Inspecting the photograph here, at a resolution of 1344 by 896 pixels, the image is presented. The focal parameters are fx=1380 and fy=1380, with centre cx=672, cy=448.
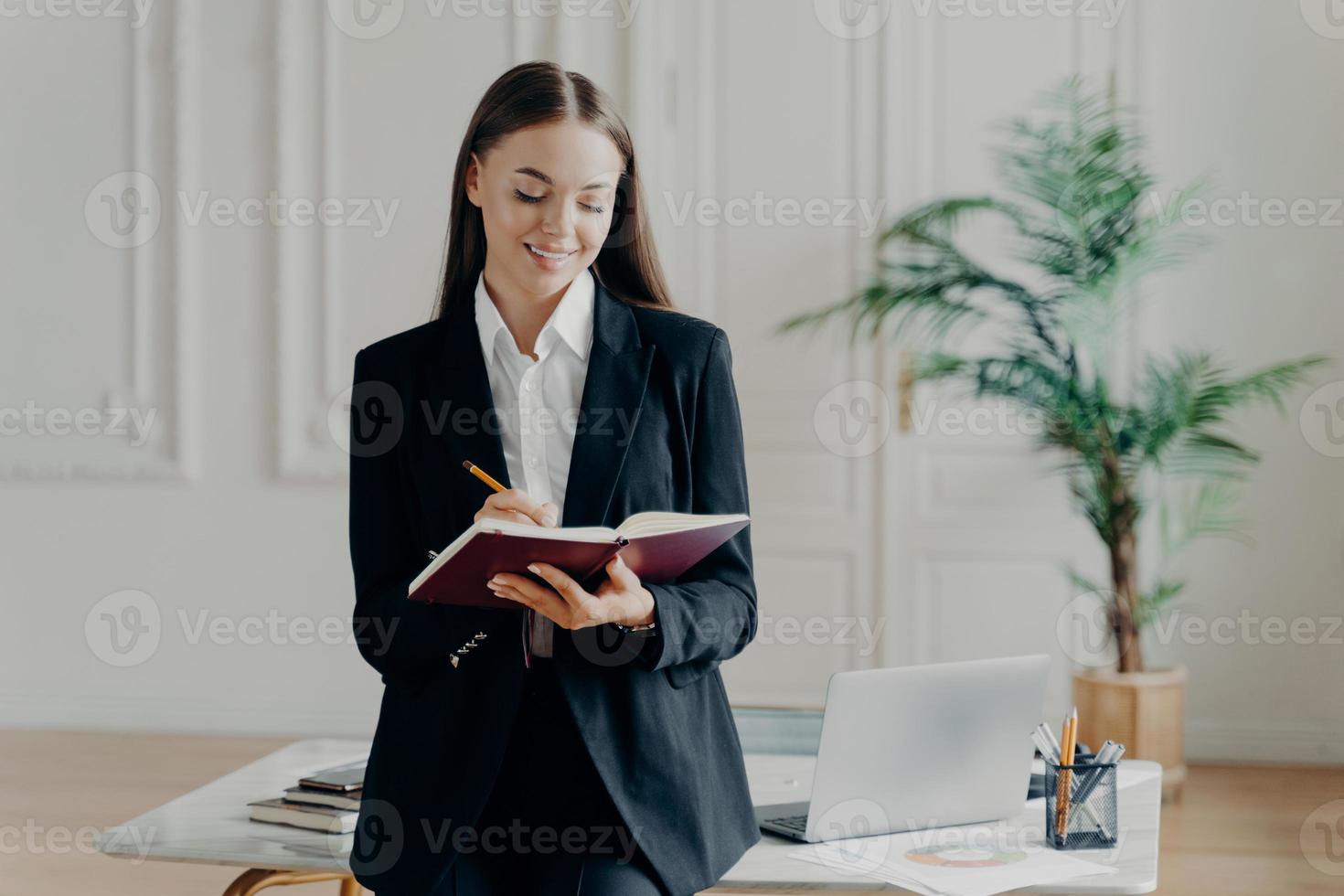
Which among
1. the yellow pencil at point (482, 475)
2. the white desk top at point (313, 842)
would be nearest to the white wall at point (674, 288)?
the white desk top at point (313, 842)

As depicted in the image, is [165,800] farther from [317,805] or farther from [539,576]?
[539,576]

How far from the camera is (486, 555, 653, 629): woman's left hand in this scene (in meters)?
1.37

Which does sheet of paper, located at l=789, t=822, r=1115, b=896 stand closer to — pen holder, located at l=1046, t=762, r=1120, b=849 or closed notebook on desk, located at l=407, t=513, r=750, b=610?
pen holder, located at l=1046, t=762, r=1120, b=849

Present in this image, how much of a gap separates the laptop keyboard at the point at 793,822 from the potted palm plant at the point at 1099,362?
2.65 meters

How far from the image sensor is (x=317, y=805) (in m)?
1.81

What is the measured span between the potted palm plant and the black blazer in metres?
2.81

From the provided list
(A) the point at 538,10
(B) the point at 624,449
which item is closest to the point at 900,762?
(B) the point at 624,449

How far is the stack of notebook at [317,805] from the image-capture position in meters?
1.79

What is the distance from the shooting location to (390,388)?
5.25 feet

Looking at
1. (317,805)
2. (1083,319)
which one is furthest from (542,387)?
(1083,319)

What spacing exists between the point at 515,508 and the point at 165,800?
321 centimetres

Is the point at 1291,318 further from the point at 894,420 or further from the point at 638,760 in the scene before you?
the point at 638,760

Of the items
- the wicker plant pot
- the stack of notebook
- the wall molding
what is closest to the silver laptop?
the stack of notebook

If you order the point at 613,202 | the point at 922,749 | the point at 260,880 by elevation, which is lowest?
the point at 260,880
